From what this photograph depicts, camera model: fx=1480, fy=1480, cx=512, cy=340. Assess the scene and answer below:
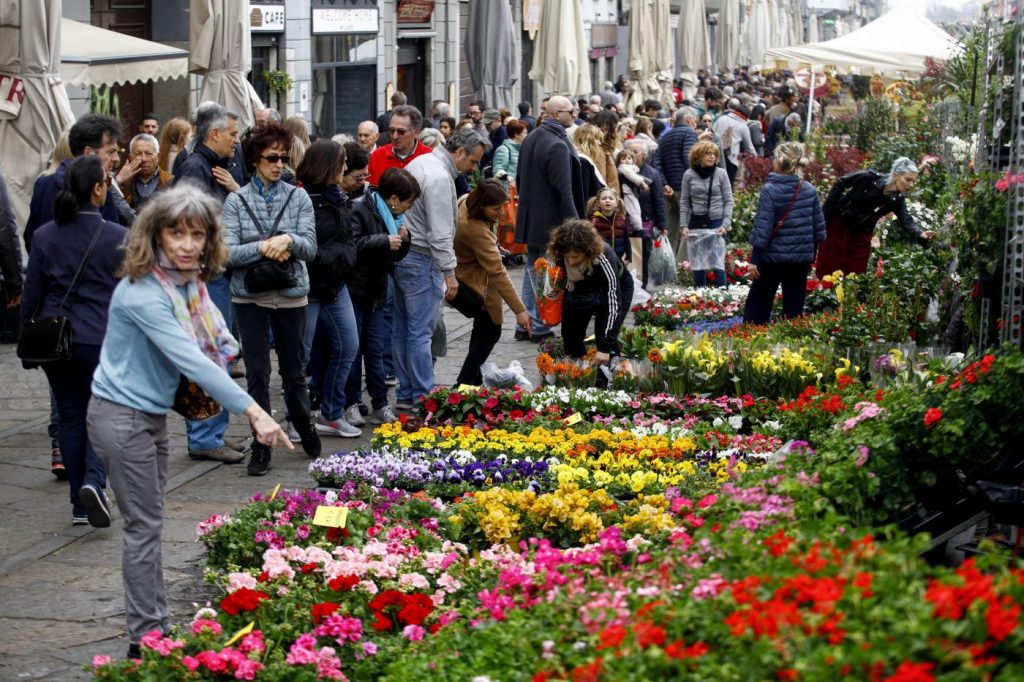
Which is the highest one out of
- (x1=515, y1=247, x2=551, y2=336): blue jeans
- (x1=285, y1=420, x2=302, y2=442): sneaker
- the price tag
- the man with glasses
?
the man with glasses

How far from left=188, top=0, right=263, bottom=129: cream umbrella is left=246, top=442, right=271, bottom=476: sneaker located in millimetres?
5750

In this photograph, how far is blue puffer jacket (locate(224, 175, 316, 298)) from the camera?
768 centimetres

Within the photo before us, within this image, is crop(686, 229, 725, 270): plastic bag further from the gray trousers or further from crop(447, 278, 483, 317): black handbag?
the gray trousers

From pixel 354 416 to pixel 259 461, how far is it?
4.32ft

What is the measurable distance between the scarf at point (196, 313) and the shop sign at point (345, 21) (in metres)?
16.1

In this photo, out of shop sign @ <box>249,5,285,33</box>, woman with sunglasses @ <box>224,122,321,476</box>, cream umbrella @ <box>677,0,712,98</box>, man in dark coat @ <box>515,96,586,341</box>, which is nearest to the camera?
woman with sunglasses @ <box>224,122,321,476</box>

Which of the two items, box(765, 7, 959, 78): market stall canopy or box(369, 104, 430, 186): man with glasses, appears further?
box(765, 7, 959, 78): market stall canopy

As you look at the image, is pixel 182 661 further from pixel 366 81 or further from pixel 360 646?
pixel 366 81

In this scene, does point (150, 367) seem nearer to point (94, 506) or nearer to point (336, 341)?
point (94, 506)

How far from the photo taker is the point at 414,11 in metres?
25.3

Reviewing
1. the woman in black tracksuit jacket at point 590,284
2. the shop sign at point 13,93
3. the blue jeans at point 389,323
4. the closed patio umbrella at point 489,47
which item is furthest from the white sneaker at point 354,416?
the closed patio umbrella at point 489,47

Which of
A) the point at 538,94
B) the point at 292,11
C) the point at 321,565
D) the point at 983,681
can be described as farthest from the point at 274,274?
the point at 538,94

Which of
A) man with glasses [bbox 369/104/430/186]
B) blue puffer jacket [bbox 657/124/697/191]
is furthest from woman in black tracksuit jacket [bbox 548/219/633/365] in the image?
blue puffer jacket [bbox 657/124/697/191]

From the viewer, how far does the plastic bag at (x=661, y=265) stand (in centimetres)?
1413
